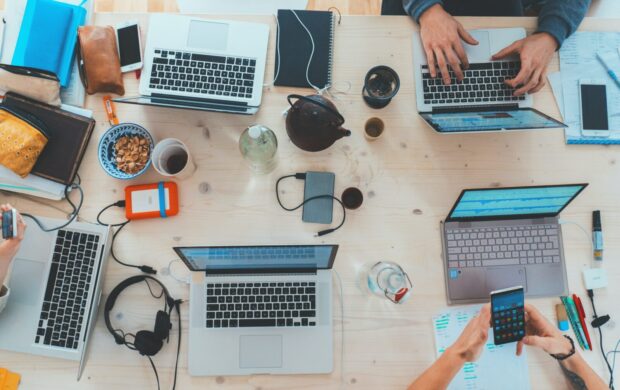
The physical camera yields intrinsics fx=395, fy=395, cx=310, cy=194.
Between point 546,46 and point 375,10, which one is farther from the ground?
point 375,10

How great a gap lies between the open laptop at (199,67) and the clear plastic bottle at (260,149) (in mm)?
88

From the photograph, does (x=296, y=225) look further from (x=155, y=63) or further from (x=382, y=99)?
(x=155, y=63)

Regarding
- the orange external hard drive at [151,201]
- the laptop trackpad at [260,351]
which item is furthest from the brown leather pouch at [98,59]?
the laptop trackpad at [260,351]

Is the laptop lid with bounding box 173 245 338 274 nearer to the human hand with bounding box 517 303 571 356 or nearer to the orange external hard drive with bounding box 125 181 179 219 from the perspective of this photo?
the orange external hard drive with bounding box 125 181 179 219

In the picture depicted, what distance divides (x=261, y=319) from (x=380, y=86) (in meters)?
0.73

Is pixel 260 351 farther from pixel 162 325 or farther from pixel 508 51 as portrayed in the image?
pixel 508 51

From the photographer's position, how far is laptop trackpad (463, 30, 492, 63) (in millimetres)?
1146

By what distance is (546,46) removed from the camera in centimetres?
111

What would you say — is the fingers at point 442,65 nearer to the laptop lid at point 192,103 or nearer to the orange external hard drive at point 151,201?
the laptop lid at point 192,103

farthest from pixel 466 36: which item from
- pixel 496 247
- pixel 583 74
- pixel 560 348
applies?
pixel 560 348

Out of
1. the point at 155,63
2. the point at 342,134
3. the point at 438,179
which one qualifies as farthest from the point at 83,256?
the point at 438,179

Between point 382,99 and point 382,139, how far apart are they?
0.39 feet

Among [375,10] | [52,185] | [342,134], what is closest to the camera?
[342,134]

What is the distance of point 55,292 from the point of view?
1016mm
